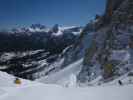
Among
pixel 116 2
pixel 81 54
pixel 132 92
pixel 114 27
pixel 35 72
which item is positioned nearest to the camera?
pixel 132 92

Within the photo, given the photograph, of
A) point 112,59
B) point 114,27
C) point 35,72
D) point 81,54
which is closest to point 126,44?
point 112,59

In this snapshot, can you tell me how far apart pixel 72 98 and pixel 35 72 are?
173 metres

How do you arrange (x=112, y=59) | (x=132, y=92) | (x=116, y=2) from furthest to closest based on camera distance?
(x=116, y=2), (x=112, y=59), (x=132, y=92)

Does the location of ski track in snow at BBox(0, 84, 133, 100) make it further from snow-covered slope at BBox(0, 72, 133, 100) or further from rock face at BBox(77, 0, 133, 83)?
rock face at BBox(77, 0, 133, 83)

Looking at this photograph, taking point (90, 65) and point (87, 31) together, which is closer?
point (90, 65)

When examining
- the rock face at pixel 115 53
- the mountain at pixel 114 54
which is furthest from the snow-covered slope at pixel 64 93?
the rock face at pixel 115 53

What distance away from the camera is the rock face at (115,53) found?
51.6 m

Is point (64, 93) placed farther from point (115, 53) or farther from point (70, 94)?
point (115, 53)

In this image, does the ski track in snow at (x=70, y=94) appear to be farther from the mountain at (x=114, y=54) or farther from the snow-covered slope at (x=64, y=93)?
the mountain at (x=114, y=54)

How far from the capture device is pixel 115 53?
57.7 metres

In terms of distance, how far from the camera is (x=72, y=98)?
934 centimetres

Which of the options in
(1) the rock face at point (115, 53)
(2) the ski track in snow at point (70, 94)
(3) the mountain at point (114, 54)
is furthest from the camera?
(1) the rock face at point (115, 53)

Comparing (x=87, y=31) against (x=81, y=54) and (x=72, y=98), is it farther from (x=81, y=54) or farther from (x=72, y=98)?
(x=72, y=98)

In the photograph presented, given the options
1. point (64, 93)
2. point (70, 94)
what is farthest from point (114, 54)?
point (70, 94)
